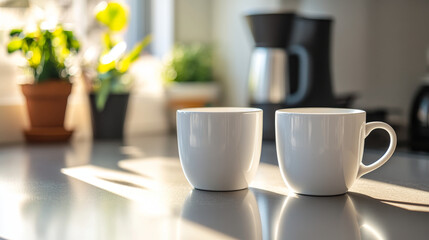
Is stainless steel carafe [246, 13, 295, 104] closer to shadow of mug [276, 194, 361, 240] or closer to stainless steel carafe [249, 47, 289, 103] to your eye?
stainless steel carafe [249, 47, 289, 103]

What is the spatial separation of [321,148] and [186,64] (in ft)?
4.63

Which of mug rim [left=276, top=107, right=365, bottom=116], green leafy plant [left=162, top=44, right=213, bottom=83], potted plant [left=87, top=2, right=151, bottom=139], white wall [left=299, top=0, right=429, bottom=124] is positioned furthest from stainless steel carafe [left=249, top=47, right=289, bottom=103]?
mug rim [left=276, top=107, right=365, bottom=116]

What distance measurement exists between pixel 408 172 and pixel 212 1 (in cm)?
143

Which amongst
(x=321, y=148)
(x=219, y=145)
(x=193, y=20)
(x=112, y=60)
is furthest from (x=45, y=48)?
(x=321, y=148)

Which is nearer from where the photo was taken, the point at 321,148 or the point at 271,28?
the point at 321,148

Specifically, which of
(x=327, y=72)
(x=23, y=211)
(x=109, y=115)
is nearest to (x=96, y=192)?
(x=23, y=211)

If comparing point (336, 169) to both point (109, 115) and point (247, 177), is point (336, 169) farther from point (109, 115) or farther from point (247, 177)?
point (109, 115)

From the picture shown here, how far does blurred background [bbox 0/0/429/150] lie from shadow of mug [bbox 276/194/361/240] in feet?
2.77

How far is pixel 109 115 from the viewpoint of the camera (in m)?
1.82

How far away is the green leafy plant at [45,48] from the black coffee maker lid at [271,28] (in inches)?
20.0

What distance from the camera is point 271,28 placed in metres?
1.71

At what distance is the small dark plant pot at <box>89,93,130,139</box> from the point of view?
71.1 inches

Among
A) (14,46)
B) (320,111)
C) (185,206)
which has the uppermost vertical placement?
(14,46)

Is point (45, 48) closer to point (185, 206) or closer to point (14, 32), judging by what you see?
point (14, 32)
